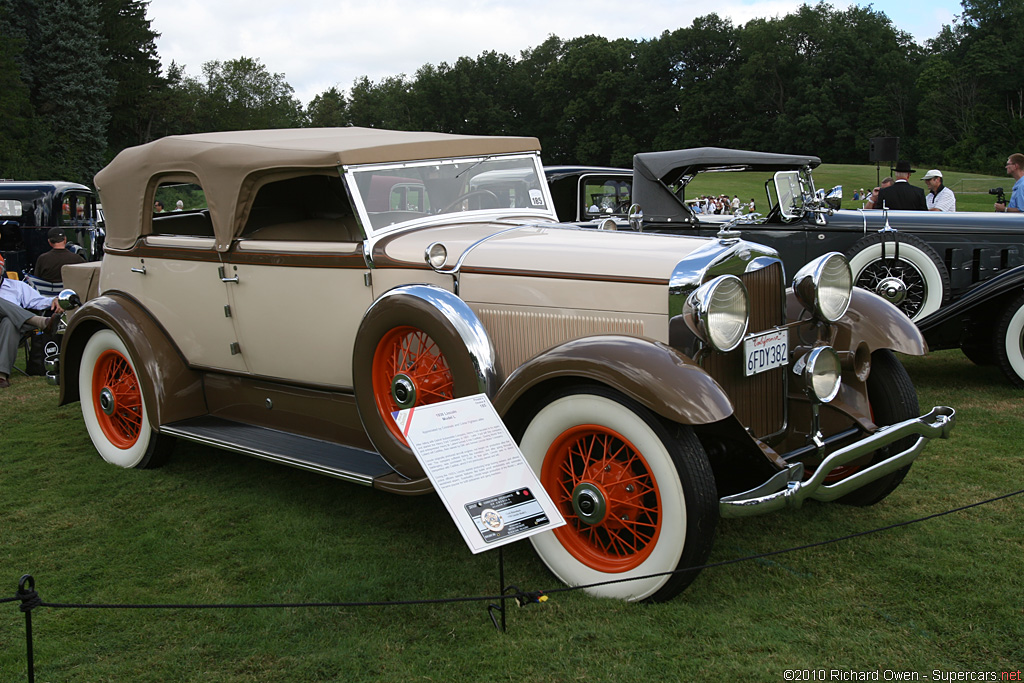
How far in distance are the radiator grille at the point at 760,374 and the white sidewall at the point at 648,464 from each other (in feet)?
1.64

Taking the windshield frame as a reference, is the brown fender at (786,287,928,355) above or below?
below

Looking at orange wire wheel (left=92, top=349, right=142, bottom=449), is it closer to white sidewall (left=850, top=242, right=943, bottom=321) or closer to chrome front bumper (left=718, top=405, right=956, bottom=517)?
chrome front bumper (left=718, top=405, right=956, bottom=517)

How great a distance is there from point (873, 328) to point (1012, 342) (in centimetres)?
327

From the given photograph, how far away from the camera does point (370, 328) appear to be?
354cm

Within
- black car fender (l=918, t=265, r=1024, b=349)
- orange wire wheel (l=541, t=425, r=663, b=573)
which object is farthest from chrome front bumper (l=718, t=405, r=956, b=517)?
black car fender (l=918, t=265, r=1024, b=349)

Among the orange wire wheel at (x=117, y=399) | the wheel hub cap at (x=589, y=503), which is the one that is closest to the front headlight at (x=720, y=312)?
the wheel hub cap at (x=589, y=503)

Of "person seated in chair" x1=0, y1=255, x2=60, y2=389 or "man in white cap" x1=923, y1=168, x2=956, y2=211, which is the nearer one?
"person seated in chair" x1=0, y1=255, x2=60, y2=389

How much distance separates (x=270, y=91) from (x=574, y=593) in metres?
85.9

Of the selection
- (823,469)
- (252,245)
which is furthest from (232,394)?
(823,469)

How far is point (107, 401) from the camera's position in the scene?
4812 millimetres

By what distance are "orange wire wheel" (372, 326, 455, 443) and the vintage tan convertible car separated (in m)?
0.01

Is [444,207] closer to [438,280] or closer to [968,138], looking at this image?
[438,280]

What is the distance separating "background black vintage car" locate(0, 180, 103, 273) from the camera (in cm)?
1288

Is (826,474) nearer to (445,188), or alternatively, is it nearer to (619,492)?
(619,492)
